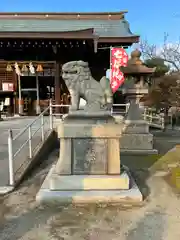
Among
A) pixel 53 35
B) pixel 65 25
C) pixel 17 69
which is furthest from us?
pixel 65 25

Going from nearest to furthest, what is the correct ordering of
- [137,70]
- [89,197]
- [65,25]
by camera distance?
1. [89,197]
2. [137,70]
3. [65,25]

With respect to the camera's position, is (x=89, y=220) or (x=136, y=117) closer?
(x=89, y=220)

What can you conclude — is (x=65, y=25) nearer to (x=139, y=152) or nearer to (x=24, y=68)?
(x=24, y=68)

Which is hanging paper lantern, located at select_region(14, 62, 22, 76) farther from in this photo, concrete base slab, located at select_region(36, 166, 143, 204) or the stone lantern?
concrete base slab, located at select_region(36, 166, 143, 204)

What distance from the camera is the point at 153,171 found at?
595 centimetres

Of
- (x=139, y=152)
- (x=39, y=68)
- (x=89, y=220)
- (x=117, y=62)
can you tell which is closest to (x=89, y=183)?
(x=89, y=220)

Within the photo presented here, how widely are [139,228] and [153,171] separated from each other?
2.88 meters

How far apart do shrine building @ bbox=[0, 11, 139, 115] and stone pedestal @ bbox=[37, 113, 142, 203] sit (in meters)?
8.21

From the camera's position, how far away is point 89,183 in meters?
4.17

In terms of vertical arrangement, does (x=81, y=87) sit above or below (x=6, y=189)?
above

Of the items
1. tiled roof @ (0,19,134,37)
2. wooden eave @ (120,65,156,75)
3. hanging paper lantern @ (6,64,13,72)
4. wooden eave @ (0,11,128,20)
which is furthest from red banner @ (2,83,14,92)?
wooden eave @ (120,65,156,75)

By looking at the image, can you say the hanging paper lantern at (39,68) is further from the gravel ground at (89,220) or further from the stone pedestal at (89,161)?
the gravel ground at (89,220)

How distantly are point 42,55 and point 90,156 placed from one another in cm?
1051

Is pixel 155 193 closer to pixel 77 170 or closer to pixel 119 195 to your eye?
pixel 119 195
